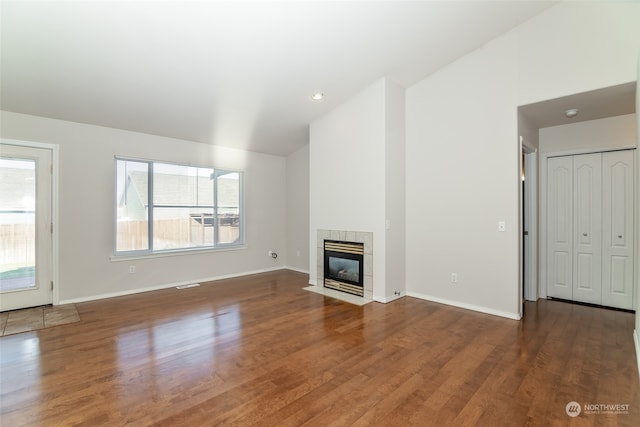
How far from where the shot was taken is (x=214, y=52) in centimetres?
320

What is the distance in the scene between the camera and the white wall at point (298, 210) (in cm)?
641

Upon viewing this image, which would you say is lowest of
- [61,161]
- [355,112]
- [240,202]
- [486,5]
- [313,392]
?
[313,392]

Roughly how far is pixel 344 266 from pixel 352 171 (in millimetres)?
1540

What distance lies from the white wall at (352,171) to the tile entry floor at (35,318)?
3.44 meters

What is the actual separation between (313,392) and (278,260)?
4755mm

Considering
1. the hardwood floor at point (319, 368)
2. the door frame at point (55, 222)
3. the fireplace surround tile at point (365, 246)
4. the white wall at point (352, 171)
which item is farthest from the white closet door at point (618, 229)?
the door frame at point (55, 222)

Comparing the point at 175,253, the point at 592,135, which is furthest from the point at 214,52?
the point at 592,135

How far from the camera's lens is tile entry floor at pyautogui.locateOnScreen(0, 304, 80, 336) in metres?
3.31

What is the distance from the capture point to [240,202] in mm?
6234

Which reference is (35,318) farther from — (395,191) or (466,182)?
(466,182)

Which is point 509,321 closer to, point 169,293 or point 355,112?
point 355,112

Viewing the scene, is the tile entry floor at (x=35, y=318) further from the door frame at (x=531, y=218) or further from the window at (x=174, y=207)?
the door frame at (x=531, y=218)

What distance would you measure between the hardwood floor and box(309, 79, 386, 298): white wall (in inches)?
52.7

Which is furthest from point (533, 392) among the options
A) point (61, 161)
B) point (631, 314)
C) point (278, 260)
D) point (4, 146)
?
point (4, 146)
